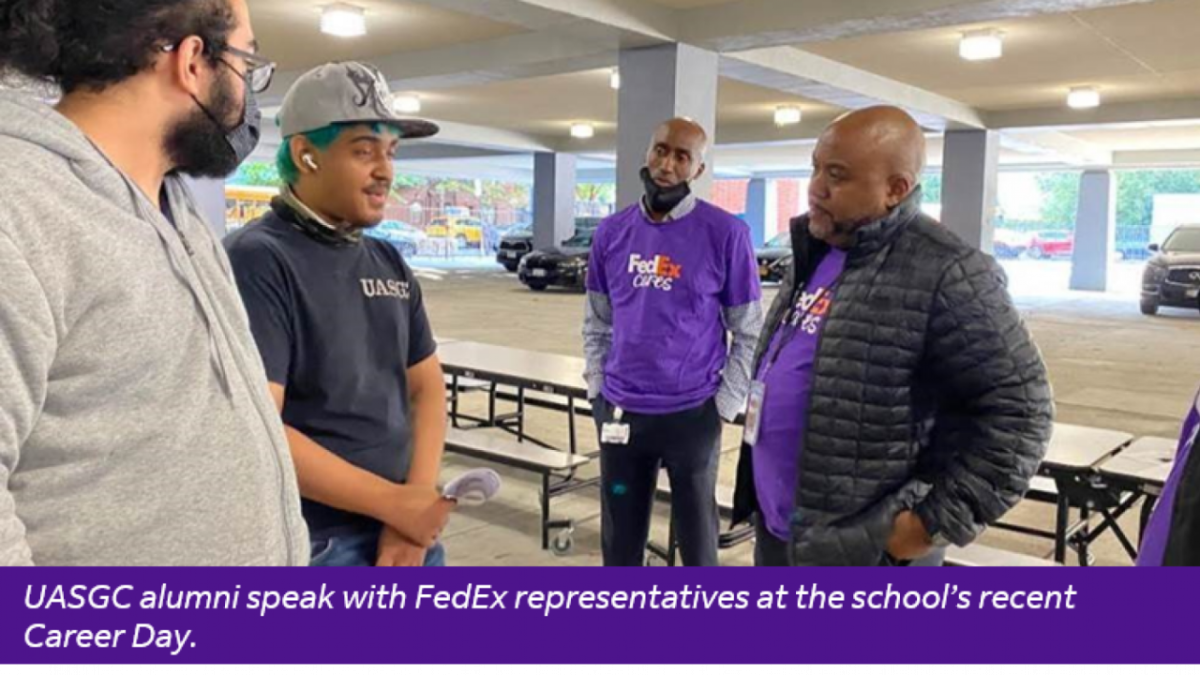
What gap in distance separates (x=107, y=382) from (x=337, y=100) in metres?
0.86

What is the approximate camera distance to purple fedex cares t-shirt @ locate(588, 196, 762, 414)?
8.86 feet

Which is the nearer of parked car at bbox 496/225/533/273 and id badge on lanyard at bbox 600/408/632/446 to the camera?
id badge on lanyard at bbox 600/408/632/446

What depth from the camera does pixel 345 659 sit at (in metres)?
0.99

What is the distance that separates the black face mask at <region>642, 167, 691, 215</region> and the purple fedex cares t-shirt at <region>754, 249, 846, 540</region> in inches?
34.4

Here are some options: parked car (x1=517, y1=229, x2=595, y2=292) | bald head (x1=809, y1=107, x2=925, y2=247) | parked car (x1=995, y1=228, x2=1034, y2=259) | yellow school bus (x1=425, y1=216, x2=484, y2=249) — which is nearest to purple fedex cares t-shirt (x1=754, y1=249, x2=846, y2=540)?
bald head (x1=809, y1=107, x2=925, y2=247)

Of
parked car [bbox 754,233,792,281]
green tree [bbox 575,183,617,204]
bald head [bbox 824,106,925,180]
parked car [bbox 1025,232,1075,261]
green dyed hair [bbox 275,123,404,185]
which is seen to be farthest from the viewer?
green tree [bbox 575,183,617,204]

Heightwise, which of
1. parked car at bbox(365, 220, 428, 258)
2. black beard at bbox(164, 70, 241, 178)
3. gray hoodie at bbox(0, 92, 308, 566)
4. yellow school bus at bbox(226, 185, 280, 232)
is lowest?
gray hoodie at bbox(0, 92, 308, 566)

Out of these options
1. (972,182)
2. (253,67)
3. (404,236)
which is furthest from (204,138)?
(404,236)

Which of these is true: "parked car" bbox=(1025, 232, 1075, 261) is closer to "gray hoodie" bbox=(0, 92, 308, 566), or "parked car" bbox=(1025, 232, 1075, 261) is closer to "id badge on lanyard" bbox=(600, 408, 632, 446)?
"id badge on lanyard" bbox=(600, 408, 632, 446)

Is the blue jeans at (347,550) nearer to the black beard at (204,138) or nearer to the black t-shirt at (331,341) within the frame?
the black t-shirt at (331,341)

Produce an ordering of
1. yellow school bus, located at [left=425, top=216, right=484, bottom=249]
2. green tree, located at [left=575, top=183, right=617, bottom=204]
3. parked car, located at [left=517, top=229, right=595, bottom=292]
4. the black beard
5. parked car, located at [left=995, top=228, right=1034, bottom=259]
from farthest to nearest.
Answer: green tree, located at [left=575, top=183, right=617, bottom=204] < parked car, located at [left=995, top=228, right=1034, bottom=259] < yellow school bus, located at [left=425, top=216, right=484, bottom=249] < parked car, located at [left=517, top=229, right=595, bottom=292] < the black beard

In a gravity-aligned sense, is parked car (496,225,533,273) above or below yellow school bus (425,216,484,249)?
below

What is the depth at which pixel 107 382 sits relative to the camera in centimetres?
89

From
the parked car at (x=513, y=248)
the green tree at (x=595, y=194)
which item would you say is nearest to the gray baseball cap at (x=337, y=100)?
the parked car at (x=513, y=248)
